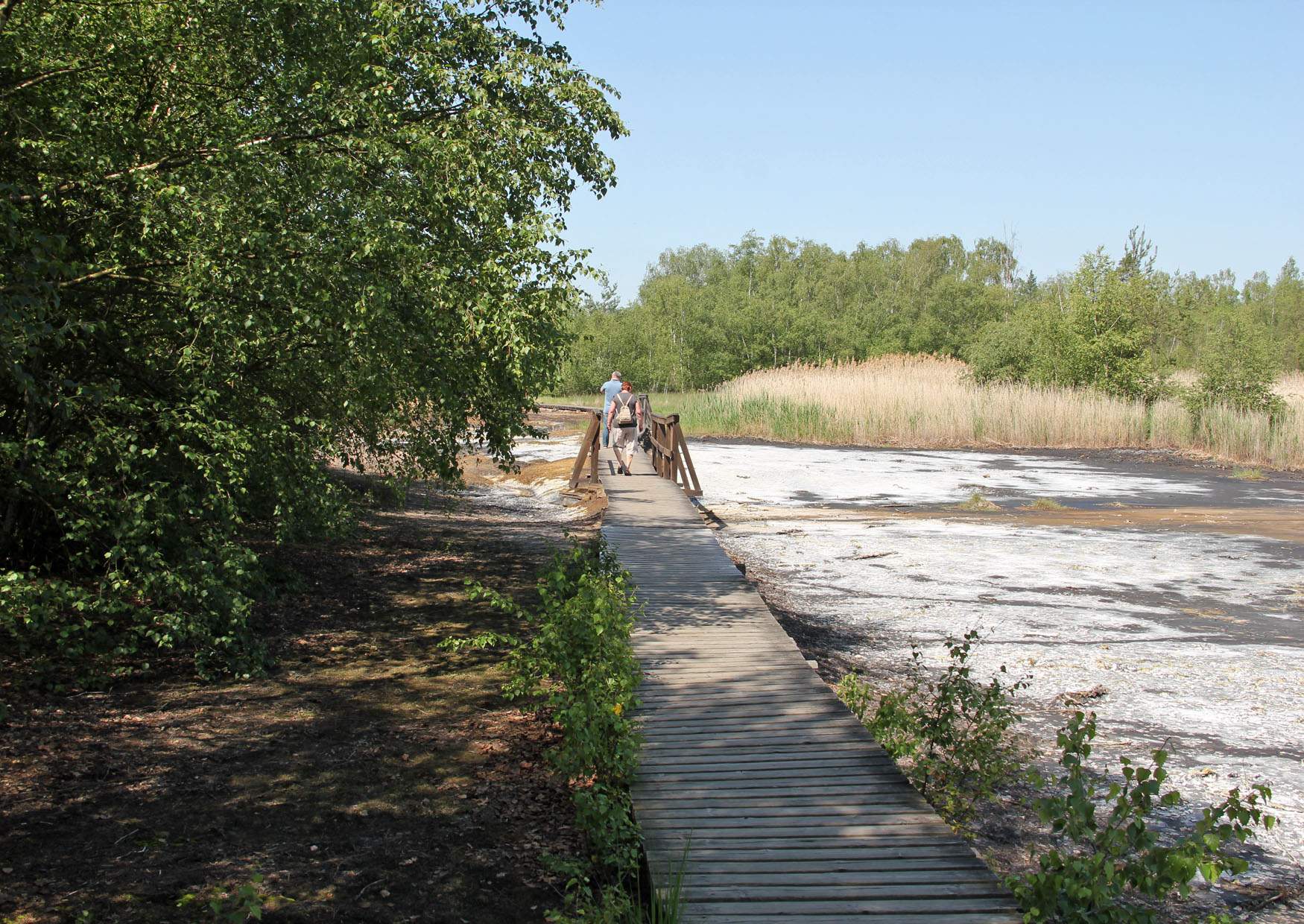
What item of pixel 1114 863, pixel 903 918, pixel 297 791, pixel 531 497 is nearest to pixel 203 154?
pixel 297 791

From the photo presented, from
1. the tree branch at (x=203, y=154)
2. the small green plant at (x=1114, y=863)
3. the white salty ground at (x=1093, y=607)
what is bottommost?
the white salty ground at (x=1093, y=607)

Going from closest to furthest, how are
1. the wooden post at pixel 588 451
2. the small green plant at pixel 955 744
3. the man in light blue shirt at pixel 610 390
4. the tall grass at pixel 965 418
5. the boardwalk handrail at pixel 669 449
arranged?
the small green plant at pixel 955 744
the wooden post at pixel 588 451
the boardwalk handrail at pixel 669 449
the man in light blue shirt at pixel 610 390
the tall grass at pixel 965 418

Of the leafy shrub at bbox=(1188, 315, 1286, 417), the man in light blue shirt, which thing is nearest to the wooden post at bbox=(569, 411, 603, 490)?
the man in light blue shirt

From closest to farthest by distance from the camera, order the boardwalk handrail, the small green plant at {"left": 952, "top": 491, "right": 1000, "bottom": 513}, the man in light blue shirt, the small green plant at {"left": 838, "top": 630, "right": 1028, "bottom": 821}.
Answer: the small green plant at {"left": 838, "top": 630, "right": 1028, "bottom": 821} < the boardwalk handrail < the small green plant at {"left": 952, "top": 491, "right": 1000, "bottom": 513} < the man in light blue shirt

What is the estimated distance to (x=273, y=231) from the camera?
629cm

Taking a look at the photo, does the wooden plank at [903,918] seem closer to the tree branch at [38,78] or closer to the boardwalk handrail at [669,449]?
the tree branch at [38,78]

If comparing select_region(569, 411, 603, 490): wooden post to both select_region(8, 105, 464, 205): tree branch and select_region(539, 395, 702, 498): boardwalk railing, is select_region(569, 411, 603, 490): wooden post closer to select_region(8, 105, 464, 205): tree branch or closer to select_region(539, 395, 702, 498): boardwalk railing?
select_region(539, 395, 702, 498): boardwalk railing

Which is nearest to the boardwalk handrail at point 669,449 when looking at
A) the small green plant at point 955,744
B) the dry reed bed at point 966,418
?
the small green plant at point 955,744

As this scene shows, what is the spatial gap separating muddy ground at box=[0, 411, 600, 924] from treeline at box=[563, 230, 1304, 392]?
8.91 ft

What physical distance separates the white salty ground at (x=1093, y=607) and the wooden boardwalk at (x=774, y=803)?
2066 mm

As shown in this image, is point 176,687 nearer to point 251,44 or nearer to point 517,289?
point 517,289

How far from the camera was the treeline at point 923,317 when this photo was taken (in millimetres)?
33656

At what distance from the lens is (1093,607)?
1077 cm

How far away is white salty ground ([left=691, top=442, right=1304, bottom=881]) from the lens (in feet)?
23.1
